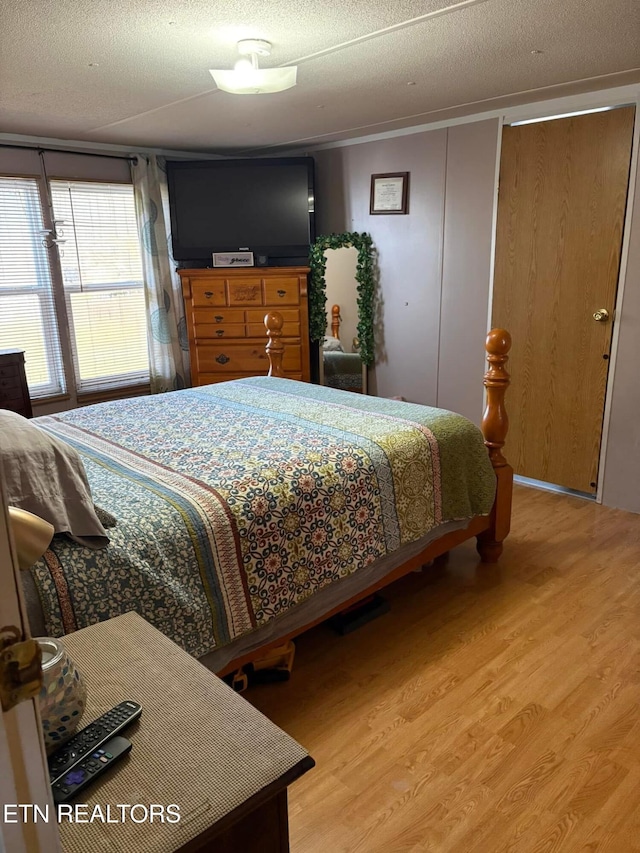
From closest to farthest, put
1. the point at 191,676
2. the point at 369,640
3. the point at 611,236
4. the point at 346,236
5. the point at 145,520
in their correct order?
the point at 191,676
the point at 145,520
the point at 369,640
the point at 611,236
the point at 346,236

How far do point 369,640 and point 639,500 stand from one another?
1.97m

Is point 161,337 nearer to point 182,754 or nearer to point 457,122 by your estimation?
point 457,122

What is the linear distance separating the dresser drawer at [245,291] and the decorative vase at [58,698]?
3947 millimetres

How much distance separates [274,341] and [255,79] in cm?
161

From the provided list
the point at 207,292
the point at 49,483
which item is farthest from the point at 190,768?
the point at 207,292

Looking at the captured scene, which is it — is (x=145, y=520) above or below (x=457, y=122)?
below

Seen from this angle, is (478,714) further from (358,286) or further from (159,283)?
(159,283)

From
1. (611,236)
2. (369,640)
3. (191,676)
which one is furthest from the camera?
(611,236)

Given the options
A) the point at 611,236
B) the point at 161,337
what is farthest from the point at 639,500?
the point at 161,337

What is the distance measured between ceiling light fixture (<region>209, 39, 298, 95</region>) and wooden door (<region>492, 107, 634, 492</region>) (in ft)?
5.81

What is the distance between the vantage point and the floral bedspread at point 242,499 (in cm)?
167

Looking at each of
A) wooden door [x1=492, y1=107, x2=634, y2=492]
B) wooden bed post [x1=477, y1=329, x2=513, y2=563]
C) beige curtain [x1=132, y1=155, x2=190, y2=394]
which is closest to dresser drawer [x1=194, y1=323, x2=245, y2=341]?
beige curtain [x1=132, y1=155, x2=190, y2=394]

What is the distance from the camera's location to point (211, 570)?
5.95 feet

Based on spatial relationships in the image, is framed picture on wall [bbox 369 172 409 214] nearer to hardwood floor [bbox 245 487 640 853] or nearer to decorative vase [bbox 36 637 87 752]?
hardwood floor [bbox 245 487 640 853]
